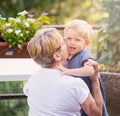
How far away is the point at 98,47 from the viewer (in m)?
4.04

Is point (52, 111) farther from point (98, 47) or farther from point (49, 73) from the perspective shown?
point (98, 47)

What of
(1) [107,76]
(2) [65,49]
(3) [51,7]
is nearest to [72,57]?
(2) [65,49]

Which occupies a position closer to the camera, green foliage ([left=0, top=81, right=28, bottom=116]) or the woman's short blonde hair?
the woman's short blonde hair

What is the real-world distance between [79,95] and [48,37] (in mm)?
340

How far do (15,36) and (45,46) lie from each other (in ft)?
4.08

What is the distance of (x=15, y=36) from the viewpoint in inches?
155

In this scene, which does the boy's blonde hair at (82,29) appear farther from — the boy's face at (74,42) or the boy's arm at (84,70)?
the boy's arm at (84,70)

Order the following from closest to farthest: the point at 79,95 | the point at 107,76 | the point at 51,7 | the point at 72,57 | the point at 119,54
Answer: the point at 79,95 < the point at 72,57 < the point at 107,76 < the point at 119,54 < the point at 51,7

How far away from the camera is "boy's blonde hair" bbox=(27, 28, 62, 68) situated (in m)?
2.72

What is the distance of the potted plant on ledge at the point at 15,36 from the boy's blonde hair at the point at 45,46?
3.92 feet

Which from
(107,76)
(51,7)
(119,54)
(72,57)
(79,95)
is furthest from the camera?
(51,7)

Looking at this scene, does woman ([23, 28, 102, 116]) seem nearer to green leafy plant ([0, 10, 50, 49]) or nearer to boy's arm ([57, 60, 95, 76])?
boy's arm ([57, 60, 95, 76])

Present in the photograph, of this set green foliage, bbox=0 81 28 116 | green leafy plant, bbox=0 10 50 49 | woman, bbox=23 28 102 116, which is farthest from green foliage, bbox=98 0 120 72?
woman, bbox=23 28 102 116

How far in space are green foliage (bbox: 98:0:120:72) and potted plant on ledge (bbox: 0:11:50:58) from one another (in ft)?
1.76
